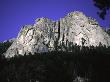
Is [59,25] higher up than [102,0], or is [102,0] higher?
[59,25]

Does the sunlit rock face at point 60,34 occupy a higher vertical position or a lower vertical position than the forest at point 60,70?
higher

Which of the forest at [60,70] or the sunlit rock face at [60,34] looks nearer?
the forest at [60,70]

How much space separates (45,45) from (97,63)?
12097 centimetres

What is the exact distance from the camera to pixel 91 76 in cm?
1816

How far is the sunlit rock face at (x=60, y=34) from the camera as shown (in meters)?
141

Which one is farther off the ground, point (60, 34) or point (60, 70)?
point (60, 34)

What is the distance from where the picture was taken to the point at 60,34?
518 feet

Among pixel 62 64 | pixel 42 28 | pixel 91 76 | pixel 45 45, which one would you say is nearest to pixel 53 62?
pixel 62 64

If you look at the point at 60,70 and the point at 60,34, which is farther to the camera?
the point at 60,34

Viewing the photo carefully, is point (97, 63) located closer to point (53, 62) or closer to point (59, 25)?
point (53, 62)

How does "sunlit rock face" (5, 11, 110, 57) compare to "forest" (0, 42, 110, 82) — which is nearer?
"forest" (0, 42, 110, 82)

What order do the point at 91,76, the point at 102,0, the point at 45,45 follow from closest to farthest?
the point at 102,0 < the point at 91,76 < the point at 45,45

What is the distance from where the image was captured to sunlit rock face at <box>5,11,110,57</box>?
141 meters

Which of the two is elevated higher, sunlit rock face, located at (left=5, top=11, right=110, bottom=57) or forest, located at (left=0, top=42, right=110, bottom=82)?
sunlit rock face, located at (left=5, top=11, right=110, bottom=57)
